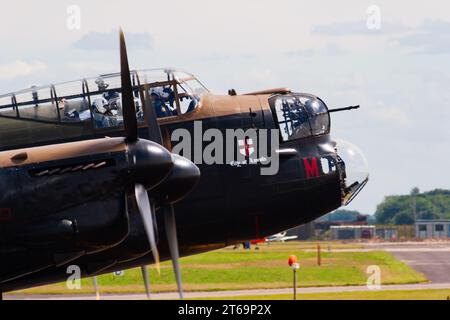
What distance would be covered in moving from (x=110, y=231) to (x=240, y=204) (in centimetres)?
614

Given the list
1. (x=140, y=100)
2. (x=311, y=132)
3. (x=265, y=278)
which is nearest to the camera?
(x=140, y=100)

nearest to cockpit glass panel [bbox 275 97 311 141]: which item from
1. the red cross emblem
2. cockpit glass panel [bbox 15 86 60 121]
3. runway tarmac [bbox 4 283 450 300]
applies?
the red cross emblem

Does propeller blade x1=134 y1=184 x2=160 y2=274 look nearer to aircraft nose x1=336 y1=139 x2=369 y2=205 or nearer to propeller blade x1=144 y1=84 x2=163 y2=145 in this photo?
propeller blade x1=144 y1=84 x2=163 y2=145

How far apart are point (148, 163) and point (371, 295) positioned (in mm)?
40706

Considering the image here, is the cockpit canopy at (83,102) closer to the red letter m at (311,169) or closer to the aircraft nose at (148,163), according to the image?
the red letter m at (311,169)

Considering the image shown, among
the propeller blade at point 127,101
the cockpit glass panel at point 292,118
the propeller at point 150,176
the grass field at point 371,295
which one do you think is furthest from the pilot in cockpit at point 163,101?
the grass field at point 371,295

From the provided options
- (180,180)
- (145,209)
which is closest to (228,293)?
(180,180)

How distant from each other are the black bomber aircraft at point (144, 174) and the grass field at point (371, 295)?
2844 cm

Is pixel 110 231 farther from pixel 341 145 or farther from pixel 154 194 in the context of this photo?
pixel 341 145

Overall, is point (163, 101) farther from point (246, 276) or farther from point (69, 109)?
point (246, 276)

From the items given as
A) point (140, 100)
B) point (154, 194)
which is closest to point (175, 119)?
point (140, 100)

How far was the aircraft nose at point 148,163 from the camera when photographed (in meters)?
26.0

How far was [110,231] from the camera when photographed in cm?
2625
